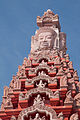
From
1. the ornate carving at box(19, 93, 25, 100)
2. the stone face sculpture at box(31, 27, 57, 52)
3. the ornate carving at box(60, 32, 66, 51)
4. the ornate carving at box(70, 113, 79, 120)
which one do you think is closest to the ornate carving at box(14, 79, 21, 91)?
the ornate carving at box(19, 93, 25, 100)

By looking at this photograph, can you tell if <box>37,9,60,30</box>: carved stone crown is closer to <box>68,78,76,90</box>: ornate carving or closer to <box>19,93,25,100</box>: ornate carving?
<box>68,78,76,90</box>: ornate carving

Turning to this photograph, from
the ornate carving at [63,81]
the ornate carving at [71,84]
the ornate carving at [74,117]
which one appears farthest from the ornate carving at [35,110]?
the ornate carving at [71,84]

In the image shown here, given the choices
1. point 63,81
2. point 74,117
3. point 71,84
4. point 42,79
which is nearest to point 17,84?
point 42,79

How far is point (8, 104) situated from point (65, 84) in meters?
3.11

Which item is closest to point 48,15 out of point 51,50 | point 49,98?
point 51,50

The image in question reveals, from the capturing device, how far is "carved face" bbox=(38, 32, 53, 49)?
26.6 meters

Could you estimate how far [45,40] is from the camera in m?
26.8

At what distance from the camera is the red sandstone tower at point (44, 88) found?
704 inches

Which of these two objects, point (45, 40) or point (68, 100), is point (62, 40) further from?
point (68, 100)

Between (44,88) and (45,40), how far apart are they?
26.2 ft

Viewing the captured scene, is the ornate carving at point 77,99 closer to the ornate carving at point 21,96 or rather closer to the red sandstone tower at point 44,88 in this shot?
the red sandstone tower at point 44,88

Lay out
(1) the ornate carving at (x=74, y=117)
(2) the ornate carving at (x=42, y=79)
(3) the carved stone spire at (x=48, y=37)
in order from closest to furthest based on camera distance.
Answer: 1. (1) the ornate carving at (x=74, y=117)
2. (2) the ornate carving at (x=42, y=79)
3. (3) the carved stone spire at (x=48, y=37)

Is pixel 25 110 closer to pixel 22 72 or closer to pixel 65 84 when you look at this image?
pixel 65 84

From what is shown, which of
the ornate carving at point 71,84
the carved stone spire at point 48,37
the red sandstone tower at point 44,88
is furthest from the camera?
the carved stone spire at point 48,37
